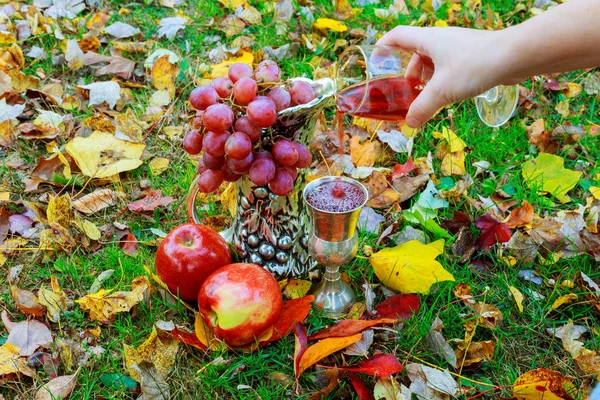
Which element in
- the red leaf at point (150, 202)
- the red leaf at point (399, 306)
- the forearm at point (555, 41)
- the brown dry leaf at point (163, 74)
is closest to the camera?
the forearm at point (555, 41)

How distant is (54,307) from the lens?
65.8 inches

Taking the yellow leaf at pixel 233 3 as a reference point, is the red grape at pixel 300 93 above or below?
above

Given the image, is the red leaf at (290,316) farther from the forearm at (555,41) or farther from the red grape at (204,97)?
the forearm at (555,41)

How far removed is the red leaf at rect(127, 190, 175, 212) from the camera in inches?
79.0

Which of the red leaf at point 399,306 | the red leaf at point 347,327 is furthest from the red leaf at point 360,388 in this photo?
the red leaf at point 399,306

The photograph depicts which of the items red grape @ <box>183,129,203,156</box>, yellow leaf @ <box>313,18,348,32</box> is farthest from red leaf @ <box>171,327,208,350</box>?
yellow leaf @ <box>313,18,348,32</box>

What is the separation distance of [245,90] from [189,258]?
0.49 meters

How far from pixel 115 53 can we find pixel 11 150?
2.57 feet

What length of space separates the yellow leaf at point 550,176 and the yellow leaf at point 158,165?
1353 millimetres

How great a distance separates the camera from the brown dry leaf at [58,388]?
146 cm

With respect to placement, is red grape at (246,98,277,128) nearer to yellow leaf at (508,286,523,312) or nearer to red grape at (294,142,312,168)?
red grape at (294,142,312,168)

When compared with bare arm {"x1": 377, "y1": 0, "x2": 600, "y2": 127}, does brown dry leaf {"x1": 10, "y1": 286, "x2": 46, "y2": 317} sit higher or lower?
lower

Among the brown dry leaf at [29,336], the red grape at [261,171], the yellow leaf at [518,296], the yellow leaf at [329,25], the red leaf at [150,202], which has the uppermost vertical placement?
the red grape at [261,171]

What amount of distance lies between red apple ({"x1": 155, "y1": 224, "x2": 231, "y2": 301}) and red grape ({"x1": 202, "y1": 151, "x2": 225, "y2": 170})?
0.70 feet
